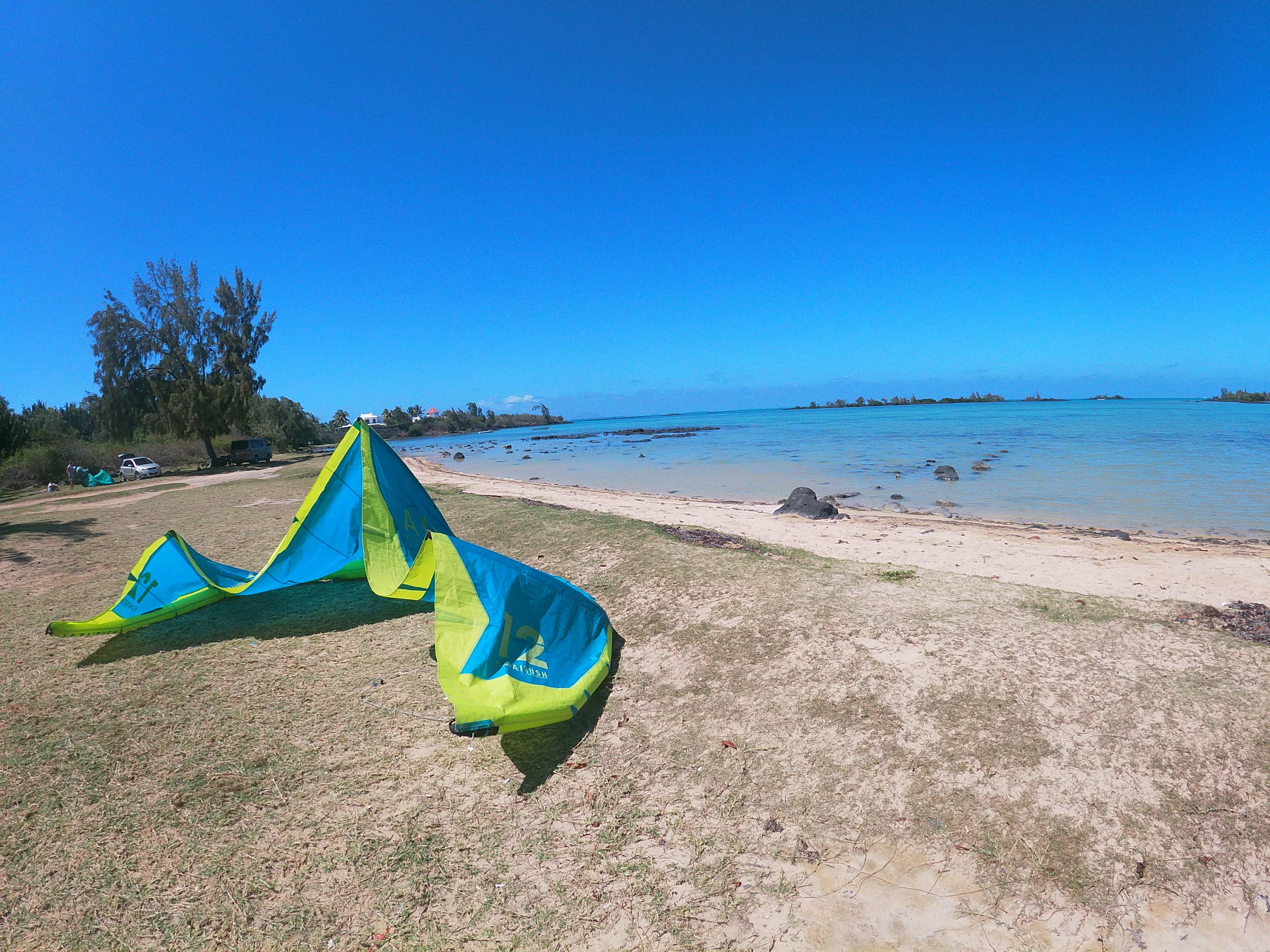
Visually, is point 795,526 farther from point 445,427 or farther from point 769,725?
point 445,427

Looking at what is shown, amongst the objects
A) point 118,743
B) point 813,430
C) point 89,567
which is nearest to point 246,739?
point 118,743

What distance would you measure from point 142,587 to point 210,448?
32384mm

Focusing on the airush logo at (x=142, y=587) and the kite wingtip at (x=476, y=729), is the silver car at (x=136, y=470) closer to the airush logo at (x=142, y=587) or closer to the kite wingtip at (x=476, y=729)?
the airush logo at (x=142, y=587)

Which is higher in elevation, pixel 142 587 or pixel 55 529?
pixel 55 529

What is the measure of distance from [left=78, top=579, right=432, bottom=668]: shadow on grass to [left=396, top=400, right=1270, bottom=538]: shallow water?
44.4 ft

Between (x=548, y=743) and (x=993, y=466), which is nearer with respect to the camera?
(x=548, y=743)

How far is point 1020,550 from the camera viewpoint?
33.7 ft

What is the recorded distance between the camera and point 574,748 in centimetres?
472

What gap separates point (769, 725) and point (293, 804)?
364cm

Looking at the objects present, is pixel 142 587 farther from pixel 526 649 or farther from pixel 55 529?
pixel 55 529

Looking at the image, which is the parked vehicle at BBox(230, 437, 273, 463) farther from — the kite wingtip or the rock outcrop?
the kite wingtip

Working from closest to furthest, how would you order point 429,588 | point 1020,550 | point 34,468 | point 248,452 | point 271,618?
point 429,588, point 271,618, point 1020,550, point 34,468, point 248,452

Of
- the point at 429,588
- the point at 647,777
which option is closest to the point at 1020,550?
the point at 647,777

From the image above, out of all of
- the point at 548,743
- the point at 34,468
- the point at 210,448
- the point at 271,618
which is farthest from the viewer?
the point at 210,448
